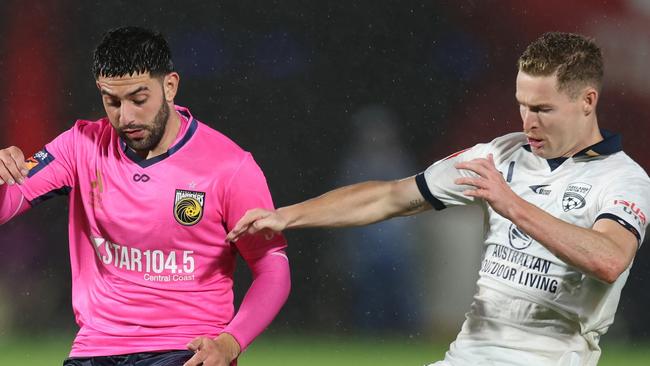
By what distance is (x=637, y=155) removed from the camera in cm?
616

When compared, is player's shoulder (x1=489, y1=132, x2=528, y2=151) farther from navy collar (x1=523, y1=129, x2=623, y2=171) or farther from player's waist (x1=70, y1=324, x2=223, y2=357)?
player's waist (x1=70, y1=324, x2=223, y2=357)

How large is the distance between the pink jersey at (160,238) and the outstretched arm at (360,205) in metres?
0.21

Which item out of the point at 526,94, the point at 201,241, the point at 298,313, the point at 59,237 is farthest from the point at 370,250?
Answer: the point at 526,94

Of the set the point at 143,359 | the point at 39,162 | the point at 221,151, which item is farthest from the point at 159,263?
the point at 39,162

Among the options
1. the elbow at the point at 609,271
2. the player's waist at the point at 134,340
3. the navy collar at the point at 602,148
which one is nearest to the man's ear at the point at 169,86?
the player's waist at the point at 134,340

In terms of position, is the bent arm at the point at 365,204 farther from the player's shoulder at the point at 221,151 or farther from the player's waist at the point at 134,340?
the player's waist at the point at 134,340

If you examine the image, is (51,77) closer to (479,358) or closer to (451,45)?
(451,45)

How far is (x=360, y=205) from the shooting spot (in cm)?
381

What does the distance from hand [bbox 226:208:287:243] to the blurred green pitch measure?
2.37 m

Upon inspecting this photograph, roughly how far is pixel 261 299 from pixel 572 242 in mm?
1093

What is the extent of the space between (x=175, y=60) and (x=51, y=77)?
612mm

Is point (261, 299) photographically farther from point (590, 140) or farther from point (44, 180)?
point (590, 140)

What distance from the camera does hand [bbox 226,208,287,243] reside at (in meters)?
3.56

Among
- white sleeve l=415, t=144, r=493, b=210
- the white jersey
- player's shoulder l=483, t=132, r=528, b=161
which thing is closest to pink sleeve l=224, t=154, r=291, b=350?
white sleeve l=415, t=144, r=493, b=210
